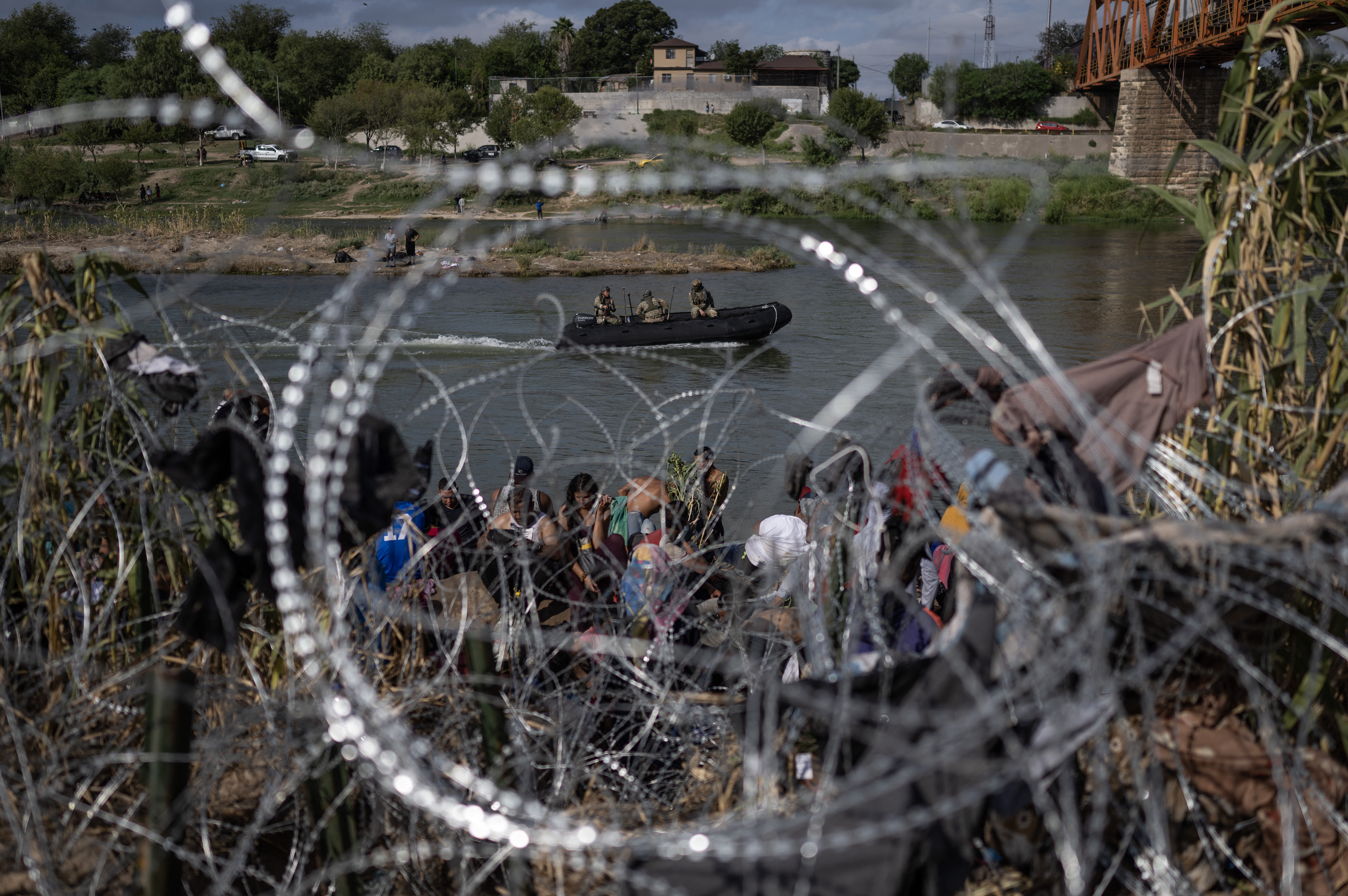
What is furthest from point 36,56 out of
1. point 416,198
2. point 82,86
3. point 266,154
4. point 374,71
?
point 416,198

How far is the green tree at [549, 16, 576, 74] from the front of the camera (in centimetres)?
9381

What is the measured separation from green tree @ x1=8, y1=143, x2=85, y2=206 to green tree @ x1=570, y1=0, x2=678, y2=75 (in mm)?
57204

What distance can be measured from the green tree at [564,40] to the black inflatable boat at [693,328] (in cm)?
7669

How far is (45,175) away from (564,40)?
6416cm

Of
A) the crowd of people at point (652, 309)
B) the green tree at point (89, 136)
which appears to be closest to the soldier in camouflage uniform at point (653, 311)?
the crowd of people at point (652, 309)

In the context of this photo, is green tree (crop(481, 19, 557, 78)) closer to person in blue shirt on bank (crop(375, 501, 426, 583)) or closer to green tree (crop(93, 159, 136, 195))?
green tree (crop(93, 159, 136, 195))

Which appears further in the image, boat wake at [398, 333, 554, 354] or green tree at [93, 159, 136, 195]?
green tree at [93, 159, 136, 195]

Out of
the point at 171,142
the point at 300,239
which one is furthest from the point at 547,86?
the point at 300,239

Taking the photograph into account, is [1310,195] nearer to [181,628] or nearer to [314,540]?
[314,540]

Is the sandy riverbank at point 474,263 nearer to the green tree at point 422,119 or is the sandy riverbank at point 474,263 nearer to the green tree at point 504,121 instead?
the green tree at point 422,119

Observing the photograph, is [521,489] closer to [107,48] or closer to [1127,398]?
[1127,398]

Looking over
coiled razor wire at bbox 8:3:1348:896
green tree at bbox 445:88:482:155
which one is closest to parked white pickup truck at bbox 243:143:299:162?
green tree at bbox 445:88:482:155

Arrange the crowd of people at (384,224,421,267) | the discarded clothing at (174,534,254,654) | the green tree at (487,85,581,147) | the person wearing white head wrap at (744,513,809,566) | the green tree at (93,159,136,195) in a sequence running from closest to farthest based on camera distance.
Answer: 1. the discarded clothing at (174,534,254,654)
2. the person wearing white head wrap at (744,513,809,566)
3. the crowd of people at (384,224,421,267)
4. the green tree at (93,159,136,195)
5. the green tree at (487,85,581,147)

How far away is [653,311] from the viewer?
880 inches
